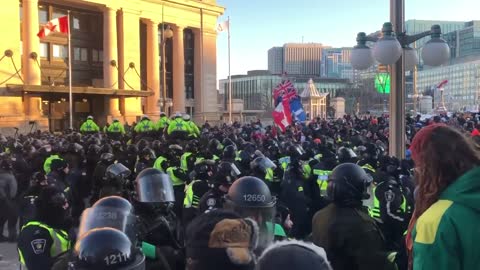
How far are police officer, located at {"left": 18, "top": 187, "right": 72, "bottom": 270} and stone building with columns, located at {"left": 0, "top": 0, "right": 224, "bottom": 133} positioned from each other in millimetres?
29672

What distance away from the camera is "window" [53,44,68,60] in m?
43.5

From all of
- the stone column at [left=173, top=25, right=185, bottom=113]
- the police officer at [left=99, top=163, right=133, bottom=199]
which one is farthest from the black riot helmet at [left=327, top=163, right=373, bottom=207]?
the stone column at [left=173, top=25, right=185, bottom=113]

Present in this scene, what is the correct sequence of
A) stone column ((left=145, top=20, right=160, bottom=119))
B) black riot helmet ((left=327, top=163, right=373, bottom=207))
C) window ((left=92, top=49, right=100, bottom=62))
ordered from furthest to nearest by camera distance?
stone column ((left=145, top=20, right=160, bottom=119)), window ((left=92, top=49, right=100, bottom=62)), black riot helmet ((left=327, top=163, right=373, bottom=207))

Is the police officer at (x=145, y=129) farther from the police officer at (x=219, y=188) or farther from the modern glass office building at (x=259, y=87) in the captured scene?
the modern glass office building at (x=259, y=87)

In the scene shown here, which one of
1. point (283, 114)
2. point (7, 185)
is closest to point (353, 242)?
point (7, 185)

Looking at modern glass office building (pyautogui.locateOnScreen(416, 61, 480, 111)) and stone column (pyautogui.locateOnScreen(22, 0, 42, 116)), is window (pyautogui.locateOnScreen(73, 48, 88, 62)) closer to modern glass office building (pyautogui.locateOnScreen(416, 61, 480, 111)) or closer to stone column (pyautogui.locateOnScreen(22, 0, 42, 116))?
stone column (pyautogui.locateOnScreen(22, 0, 42, 116))

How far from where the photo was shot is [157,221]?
4031 mm

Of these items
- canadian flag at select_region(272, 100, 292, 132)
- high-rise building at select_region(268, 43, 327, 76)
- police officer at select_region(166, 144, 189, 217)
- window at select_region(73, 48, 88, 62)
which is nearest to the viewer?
police officer at select_region(166, 144, 189, 217)

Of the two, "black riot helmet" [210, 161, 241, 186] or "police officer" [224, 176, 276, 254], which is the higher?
"police officer" [224, 176, 276, 254]

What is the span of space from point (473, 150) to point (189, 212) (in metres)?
4.49

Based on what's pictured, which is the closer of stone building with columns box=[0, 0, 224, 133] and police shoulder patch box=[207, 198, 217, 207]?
police shoulder patch box=[207, 198, 217, 207]

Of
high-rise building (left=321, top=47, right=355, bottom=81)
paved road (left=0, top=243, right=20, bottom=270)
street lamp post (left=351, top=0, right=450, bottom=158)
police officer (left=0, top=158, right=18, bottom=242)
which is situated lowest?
paved road (left=0, top=243, right=20, bottom=270)

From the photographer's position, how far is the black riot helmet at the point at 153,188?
4445mm

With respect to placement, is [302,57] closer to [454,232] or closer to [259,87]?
[259,87]
